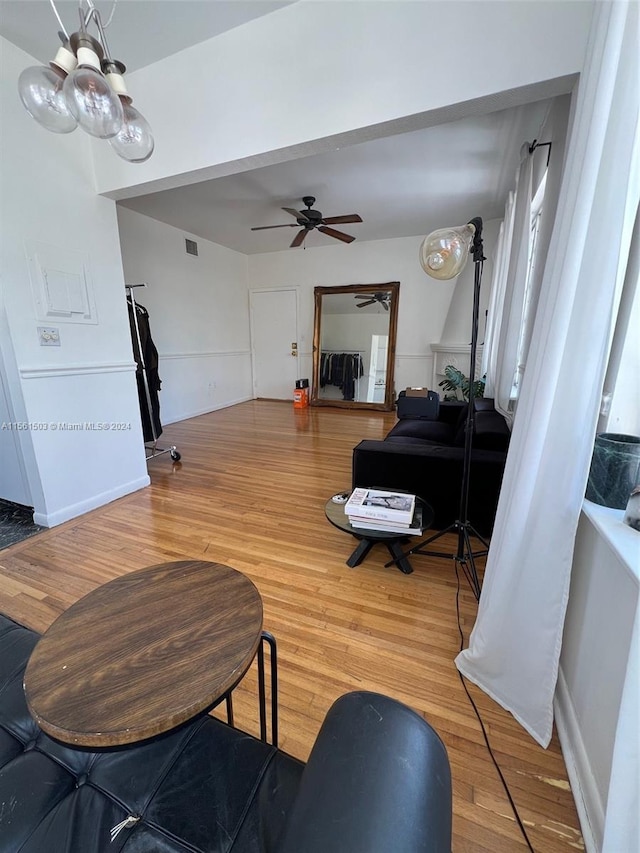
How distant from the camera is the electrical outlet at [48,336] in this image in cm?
214

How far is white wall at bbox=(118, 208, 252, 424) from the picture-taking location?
434cm

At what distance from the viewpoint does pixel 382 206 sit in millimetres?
4055

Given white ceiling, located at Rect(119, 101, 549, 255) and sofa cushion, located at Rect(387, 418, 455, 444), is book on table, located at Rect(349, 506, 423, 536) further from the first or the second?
white ceiling, located at Rect(119, 101, 549, 255)

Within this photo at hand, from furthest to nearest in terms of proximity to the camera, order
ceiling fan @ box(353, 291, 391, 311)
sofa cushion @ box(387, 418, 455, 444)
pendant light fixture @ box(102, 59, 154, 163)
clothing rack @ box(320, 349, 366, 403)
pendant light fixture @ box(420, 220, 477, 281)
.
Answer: clothing rack @ box(320, 349, 366, 403)
ceiling fan @ box(353, 291, 391, 311)
sofa cushion @ box(387, 418, 455, 444)
pendant light fixture @ box(420, 220, 477, 281)
pendant light fixture @ box(102, 59, 154, 163)

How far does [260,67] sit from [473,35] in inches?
39.2

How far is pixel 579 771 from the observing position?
94 centimetres

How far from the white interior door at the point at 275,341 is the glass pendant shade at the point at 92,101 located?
5260mm

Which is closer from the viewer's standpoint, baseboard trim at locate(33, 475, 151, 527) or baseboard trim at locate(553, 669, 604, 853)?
baseboard trim at locate(553, 669, 604, 853)

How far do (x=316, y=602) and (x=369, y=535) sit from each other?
0.40 meters

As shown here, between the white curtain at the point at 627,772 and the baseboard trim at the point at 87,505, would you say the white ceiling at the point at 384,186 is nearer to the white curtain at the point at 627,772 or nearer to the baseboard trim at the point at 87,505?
the baseboard trim at the point at 87,505

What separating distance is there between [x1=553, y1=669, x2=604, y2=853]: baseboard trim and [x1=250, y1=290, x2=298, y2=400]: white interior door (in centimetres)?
574

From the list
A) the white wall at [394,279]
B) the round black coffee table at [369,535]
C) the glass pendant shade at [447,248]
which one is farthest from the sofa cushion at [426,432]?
the white wall at [394,279]

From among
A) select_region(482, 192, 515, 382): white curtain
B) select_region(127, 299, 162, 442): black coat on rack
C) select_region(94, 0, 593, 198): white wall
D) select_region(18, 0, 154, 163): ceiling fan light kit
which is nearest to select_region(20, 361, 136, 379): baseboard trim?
select_region(127, 299, 162, 442): black coat on rack

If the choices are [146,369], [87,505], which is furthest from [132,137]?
[146,369]
